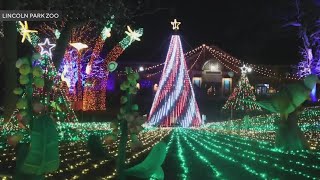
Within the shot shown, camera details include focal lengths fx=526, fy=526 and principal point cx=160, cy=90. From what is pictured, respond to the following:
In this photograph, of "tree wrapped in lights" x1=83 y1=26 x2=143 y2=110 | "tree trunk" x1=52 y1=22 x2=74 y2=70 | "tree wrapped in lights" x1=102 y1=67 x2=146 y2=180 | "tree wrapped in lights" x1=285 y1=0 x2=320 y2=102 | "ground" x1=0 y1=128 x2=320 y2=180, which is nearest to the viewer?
"tree wrapped in lights" x1=102 y1=67 x2=146 y2=180

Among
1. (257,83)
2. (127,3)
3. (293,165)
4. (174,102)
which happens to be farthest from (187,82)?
(257,83)

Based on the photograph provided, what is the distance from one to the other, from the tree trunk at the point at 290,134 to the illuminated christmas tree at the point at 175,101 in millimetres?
11540

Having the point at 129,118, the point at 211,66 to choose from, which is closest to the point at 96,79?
the point at 211,66

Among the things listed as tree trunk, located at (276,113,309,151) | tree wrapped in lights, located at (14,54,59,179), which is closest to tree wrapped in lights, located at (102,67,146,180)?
tree wrapped in lights, located at (14,54,59,179)

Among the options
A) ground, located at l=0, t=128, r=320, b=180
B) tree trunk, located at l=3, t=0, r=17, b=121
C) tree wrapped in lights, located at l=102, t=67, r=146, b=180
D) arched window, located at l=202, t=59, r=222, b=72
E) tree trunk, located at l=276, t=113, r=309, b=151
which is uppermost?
arched window, located at l=202, t=59, r=222, b=72

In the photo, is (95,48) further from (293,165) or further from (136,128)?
(136,128)

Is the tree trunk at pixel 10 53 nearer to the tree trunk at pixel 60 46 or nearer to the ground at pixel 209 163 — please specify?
the ground at pixel 209 163

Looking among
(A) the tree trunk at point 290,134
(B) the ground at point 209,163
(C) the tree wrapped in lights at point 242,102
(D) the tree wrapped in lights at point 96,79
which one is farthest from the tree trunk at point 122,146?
(C) the tree wrapped in lights at point 242,102

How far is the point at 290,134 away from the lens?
1130 cm

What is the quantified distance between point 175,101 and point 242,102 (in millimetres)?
8952

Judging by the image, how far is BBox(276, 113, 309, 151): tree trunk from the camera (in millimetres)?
11305

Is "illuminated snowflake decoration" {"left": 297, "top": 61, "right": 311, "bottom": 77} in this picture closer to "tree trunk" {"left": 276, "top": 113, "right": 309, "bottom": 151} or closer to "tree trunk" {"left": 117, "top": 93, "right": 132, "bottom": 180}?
"tree trunk" {"left": 276, "top": 113, "right": 309, "bottom": 151}

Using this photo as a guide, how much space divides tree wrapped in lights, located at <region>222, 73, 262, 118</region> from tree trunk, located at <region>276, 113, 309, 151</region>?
1766cm

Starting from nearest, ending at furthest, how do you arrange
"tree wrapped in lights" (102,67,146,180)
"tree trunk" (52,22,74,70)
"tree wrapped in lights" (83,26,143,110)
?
"tree wrapped in lights" (102,67,146,180) → "tree trunk" (52,22,74,70) → "tree wrapped in lights" (83,26,143,110)
